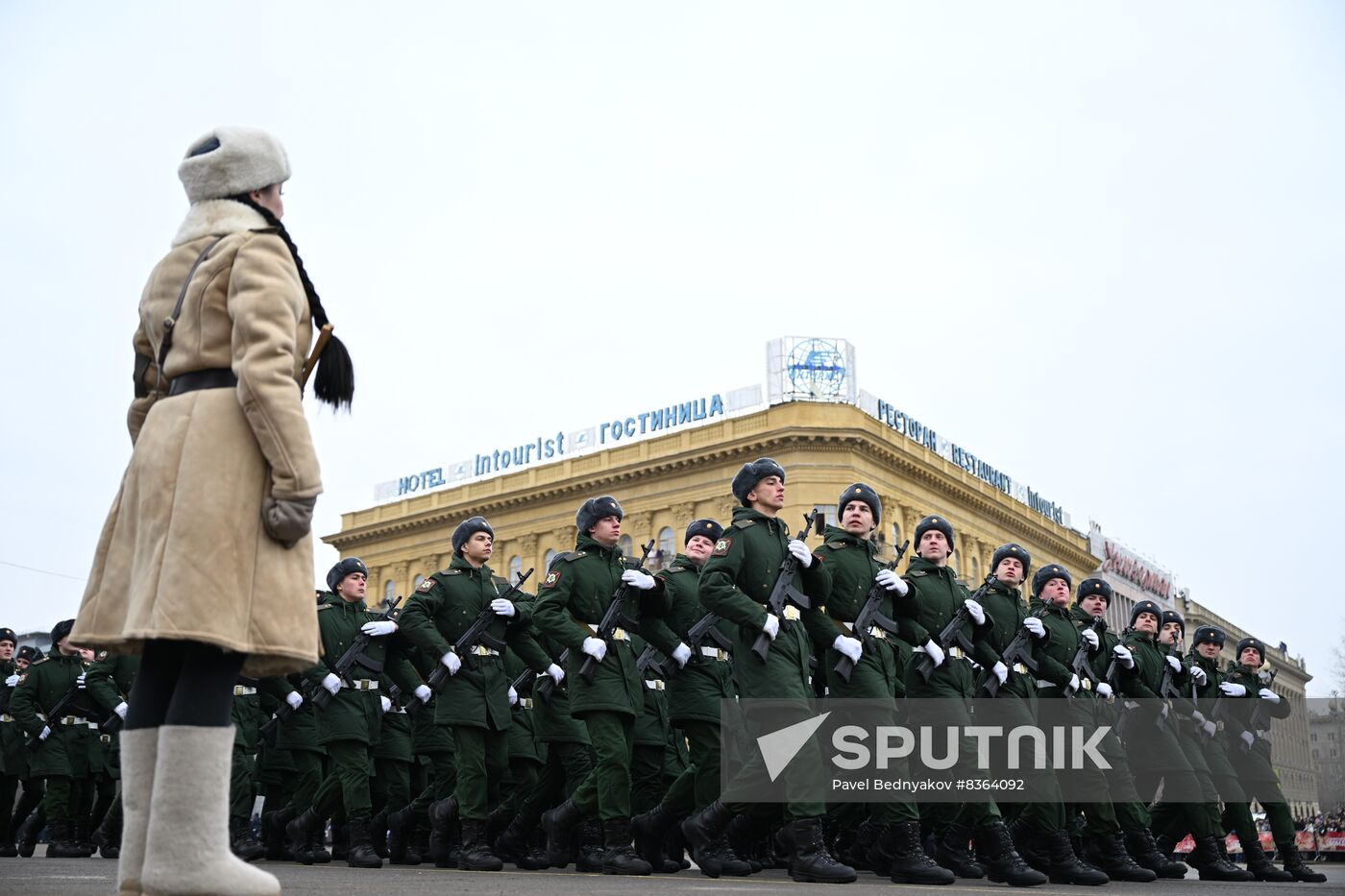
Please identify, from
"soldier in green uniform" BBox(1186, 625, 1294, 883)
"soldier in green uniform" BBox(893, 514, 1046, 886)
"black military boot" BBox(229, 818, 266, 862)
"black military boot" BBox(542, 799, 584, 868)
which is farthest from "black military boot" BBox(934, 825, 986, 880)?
"black military boot" BBox(229, 818, 266, 862)

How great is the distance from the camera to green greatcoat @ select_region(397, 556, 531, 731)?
10.1m

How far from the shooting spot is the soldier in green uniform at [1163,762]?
1107 cm

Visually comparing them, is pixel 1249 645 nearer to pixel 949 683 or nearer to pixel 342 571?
pixel 949 683

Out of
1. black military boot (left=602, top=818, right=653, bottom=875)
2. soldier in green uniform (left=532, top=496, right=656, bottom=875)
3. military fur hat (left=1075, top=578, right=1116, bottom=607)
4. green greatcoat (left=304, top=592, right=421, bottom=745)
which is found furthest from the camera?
military fur hat (left=1075, top=578, right=1116, bottom=607)

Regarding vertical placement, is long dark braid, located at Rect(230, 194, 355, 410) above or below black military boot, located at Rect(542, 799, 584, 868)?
above

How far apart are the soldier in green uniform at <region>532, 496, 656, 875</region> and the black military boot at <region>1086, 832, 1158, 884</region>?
3.45 metres

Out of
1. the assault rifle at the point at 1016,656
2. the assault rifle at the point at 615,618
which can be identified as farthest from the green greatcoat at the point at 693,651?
the assault rifle at the point at 1016,656

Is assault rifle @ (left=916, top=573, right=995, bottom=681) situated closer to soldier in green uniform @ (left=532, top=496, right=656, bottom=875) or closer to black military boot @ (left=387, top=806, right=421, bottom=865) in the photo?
soldier in green uniform @ (left=532, top=496, right=656, bottom=875)

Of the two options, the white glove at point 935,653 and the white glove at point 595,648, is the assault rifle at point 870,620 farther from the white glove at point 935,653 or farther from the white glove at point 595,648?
the white glove at point 595,648

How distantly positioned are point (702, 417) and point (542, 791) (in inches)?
1826

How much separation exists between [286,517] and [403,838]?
7.68 meters

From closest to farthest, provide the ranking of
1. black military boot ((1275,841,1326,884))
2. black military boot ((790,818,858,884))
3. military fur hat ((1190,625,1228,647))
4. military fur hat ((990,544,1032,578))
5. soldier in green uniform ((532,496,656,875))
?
black military boot ((790,818,858,884)) < soldier in green uniform ((532,496,656,875)) < military fur hat ((990,544,1032,578)) < black military boot ((1275,841,1326,884)) < military fur hat ((1190,625,1228,647))

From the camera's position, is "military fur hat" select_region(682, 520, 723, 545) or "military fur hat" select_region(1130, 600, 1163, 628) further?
"military fur hat" select_region(1130, 600, 1163, 628)

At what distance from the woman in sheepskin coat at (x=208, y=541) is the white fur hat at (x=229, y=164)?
0.01 meters
